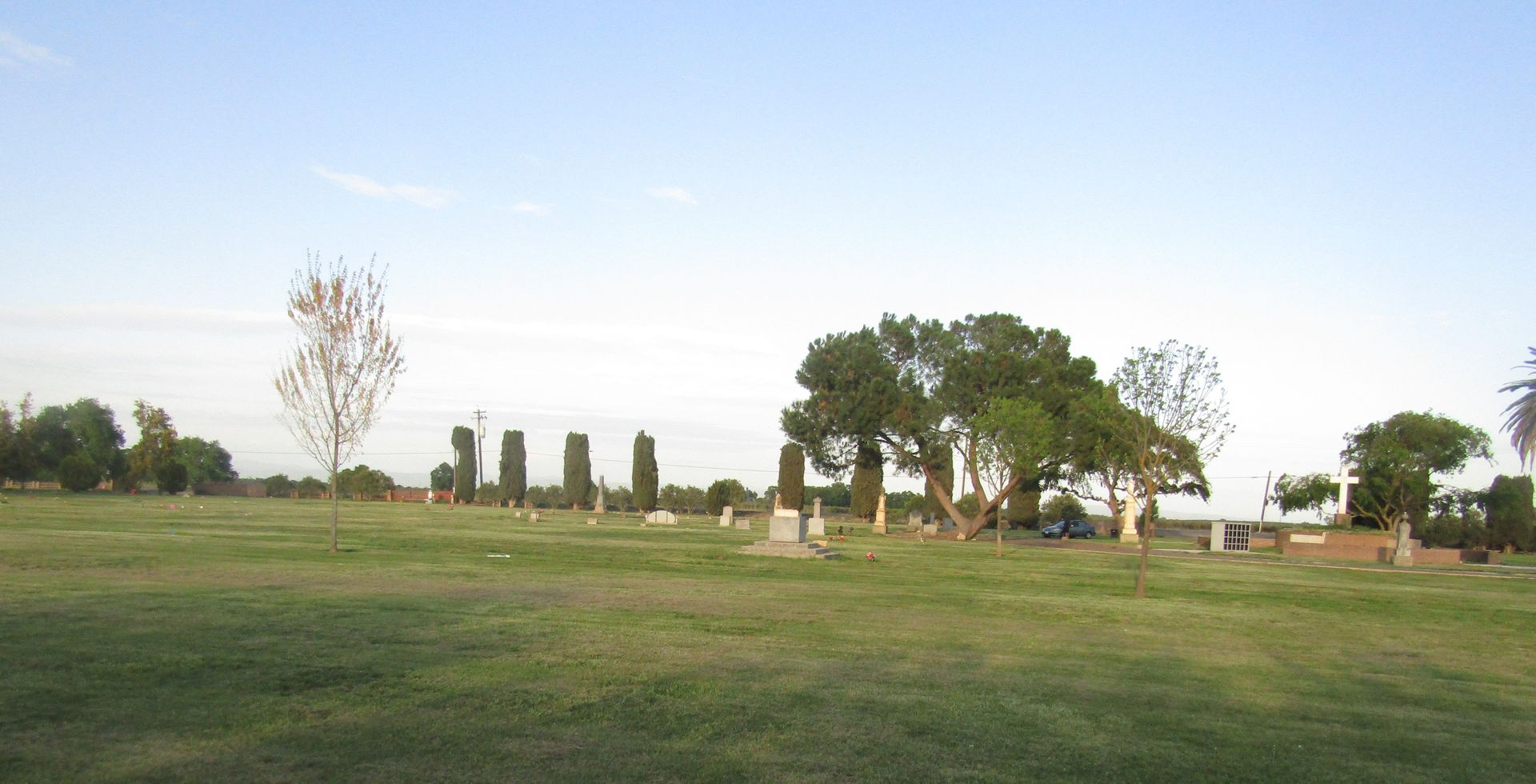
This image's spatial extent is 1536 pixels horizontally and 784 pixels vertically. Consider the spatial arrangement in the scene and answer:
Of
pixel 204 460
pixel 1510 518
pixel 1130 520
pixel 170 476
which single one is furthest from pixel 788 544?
pixel 204 460

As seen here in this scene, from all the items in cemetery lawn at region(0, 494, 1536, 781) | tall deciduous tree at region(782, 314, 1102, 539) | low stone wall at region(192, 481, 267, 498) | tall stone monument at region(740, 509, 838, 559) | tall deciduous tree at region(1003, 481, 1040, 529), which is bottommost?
low stone wall at region(192, 481, 267, 498)

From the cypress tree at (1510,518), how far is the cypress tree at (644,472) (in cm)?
5110

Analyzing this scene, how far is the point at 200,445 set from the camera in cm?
9825

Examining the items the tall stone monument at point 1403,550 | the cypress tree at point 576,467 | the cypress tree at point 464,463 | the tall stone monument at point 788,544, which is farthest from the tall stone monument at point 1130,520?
the cypress tree at point 464,463

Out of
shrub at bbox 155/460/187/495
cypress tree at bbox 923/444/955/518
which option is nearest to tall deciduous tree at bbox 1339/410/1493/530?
cypress tree at bbox 923/444/955/518

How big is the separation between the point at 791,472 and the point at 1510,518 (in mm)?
39662

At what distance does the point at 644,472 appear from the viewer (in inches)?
2990

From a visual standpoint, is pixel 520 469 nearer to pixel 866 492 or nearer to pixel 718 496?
pixel 718 496

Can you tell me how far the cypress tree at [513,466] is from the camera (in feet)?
271

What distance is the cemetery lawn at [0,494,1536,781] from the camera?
6262mm

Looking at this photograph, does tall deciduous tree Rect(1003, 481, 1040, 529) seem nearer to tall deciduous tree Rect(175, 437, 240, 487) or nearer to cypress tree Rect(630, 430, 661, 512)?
cypress tree Rect(630, 430, 661, 512)

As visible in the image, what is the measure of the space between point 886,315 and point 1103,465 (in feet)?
47.2

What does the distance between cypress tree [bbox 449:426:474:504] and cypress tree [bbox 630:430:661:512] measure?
56.7 feet

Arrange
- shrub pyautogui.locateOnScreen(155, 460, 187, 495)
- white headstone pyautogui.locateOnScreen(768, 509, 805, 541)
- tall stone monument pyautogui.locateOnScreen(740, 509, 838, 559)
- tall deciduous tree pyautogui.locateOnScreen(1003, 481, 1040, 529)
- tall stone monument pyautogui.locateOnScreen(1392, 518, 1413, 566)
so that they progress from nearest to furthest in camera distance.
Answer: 1. tall stone monument pyautogui.locateOnScreen(740, 509, 838, 559)
2. white headstone pyautogui.locateOnScreen(768, 509, 805, 541)
3. tall stone monument pyautogui.locateOnScreen(1392, 518, 1413, 566)
4. tall deciduous tree pyautogui.locateOnScreen(1003, 481, 1040, 529)
5. shrub pyautogui.locateOnScreen(155, 460, 187, 495)
